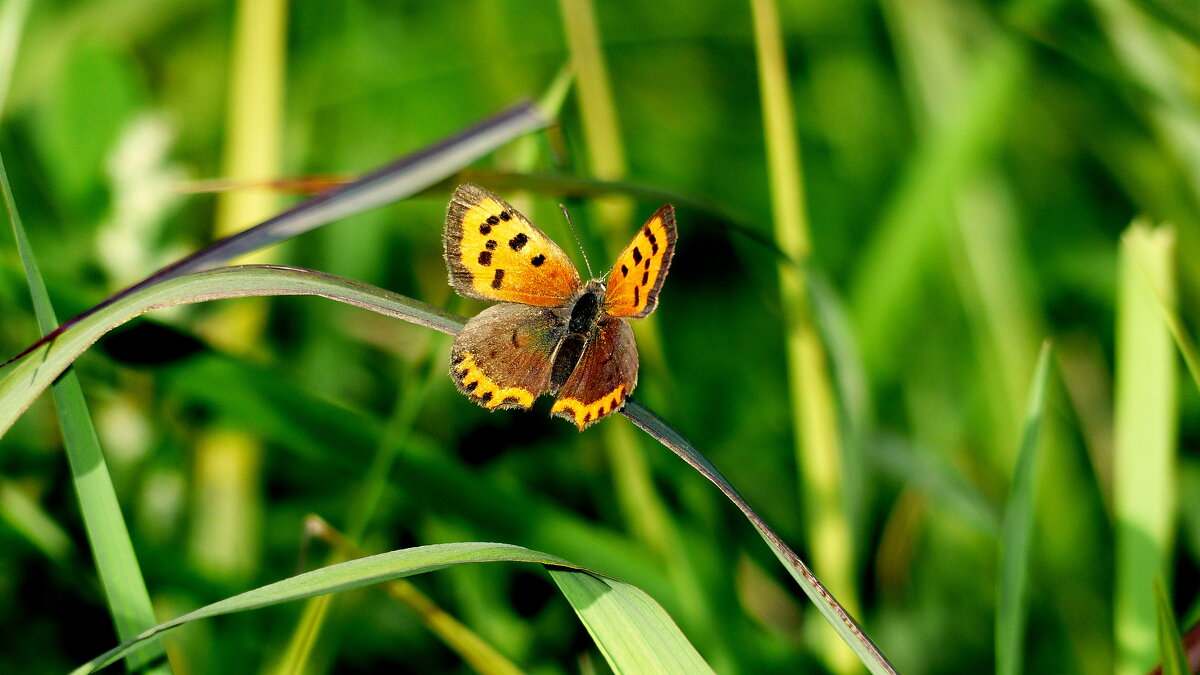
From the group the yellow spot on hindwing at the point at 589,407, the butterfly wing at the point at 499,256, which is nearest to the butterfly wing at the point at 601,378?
the yellow spot on hindwing at the point at 589,407

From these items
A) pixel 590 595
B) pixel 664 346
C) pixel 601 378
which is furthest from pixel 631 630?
pixel 664 346

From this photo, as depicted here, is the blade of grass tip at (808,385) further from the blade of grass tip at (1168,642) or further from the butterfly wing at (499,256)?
the blade of grass tip at (1168,642)

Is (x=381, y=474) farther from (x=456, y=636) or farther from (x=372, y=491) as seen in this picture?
(x=456, y=636)

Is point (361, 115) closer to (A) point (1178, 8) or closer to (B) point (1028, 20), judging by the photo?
(B) point (1028, 20)

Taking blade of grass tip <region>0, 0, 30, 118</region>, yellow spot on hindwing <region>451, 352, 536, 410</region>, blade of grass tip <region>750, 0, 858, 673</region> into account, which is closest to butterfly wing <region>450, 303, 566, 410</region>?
yellow spot on hindwing <region>451, 352, 536, 410</region>

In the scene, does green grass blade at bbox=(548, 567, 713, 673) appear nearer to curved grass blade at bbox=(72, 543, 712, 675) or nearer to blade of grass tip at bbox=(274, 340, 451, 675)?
curved grass blade at bbox=(72, 543, 712, 675)

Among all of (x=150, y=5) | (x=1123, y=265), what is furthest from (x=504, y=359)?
(x=150, y=5)
